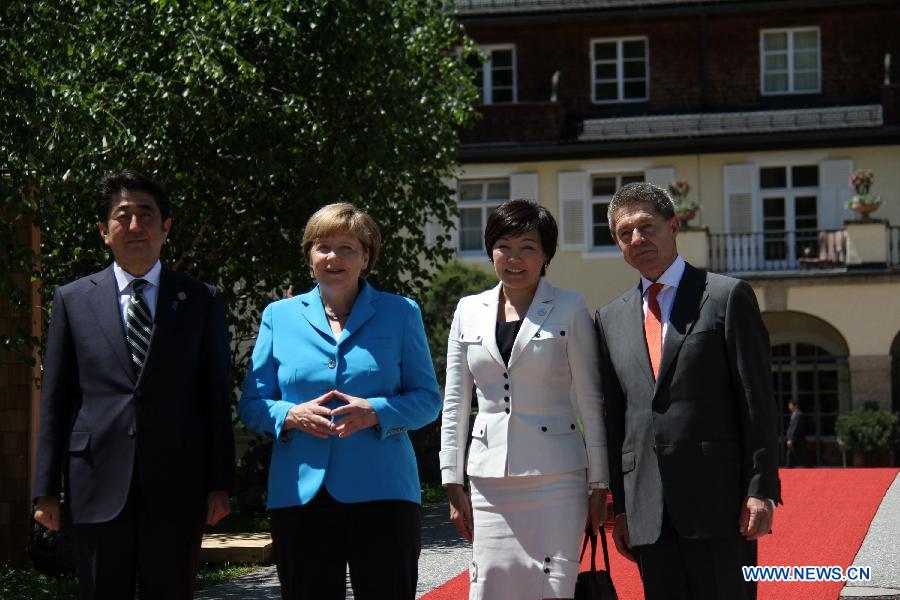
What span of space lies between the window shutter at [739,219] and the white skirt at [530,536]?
1005 inches

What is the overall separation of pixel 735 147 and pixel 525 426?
26384 mm

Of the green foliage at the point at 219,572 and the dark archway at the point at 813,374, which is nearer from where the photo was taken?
the green foliage at the point at 219,572

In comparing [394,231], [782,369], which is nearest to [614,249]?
[782,369]

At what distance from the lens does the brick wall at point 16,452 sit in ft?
35.8

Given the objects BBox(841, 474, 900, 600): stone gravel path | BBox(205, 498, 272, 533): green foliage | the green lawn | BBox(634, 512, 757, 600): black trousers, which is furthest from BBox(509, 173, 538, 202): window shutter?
BBox(634, 512, 757, 600): black trousers

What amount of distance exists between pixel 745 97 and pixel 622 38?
3.21 m

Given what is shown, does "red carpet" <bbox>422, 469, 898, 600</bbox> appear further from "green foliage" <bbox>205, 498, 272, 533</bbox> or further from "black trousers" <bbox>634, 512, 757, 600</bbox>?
"green foliage" <bbox>205, 498, 272, 533</bbox>

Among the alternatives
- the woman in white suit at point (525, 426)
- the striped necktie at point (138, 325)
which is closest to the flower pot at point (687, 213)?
the woman in white suit at point (525, 426)

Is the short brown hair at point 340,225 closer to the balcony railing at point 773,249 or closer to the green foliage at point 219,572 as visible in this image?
the green foliage at point 219,572

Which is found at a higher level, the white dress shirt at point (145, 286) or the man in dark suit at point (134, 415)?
the white dress shirt at point (145, 286)

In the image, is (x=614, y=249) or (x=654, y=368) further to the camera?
(x=614, y=249)

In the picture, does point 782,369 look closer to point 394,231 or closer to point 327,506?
point 394,231

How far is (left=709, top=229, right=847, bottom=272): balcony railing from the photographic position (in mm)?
29688

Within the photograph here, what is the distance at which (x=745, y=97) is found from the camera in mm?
31422
